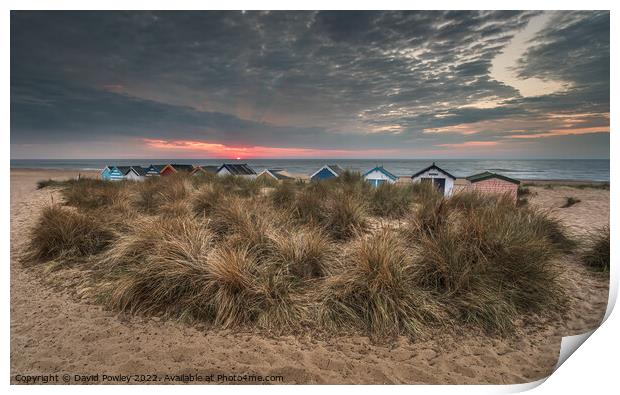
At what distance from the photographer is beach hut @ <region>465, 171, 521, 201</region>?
482cm

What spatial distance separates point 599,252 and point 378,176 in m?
4.52

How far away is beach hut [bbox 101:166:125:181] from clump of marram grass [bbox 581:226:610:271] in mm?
10063

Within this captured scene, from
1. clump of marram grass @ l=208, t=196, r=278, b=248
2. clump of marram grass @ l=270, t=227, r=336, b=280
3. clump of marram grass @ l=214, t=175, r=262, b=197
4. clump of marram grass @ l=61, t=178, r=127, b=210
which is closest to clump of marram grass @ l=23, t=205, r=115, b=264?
clump of marram grass @ l=61, t=178, r=127, b=210

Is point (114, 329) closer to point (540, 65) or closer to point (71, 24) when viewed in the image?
point (71, 24)

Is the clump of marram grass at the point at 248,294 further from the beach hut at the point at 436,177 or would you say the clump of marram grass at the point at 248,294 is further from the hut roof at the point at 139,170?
the hut roof at the point at 139,170

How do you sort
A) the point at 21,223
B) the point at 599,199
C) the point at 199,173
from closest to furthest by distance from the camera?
the point at 599,199 < the point at 21,223 < the point at 199,173

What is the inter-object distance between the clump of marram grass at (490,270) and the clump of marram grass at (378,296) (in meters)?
0.25

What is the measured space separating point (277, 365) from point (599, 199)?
3.72m

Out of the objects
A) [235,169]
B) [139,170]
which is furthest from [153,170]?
[235,169]

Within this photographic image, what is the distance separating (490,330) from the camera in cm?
220

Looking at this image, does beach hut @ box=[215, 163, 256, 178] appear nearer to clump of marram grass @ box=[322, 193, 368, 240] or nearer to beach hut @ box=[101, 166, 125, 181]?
beach hut @ box=[101, 166, 125, 181]

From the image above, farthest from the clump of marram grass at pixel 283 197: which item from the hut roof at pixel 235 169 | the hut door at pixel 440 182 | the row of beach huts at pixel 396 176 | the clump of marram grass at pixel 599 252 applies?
the hut roof at pixel 235 169

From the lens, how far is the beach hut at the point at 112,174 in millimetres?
7688
